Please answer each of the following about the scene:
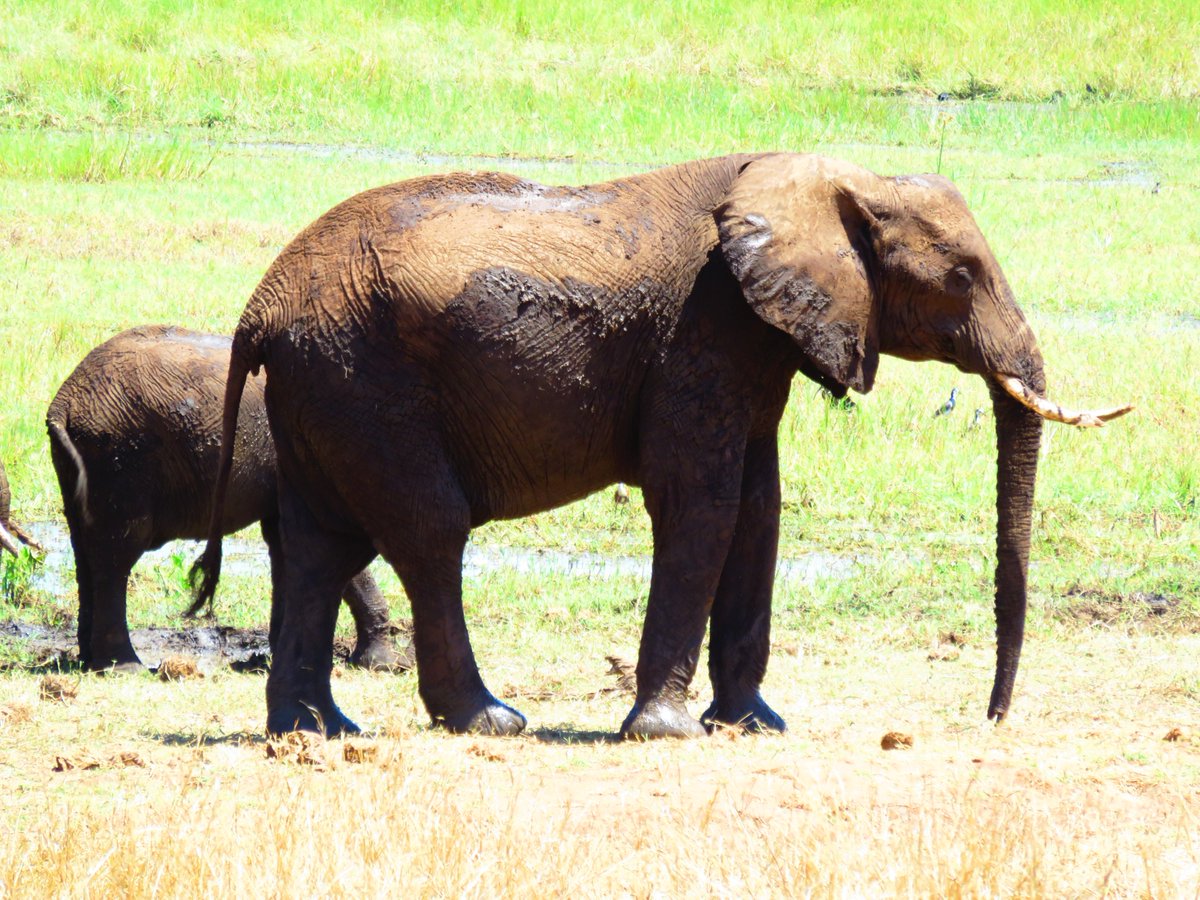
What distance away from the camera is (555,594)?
9.20 meters

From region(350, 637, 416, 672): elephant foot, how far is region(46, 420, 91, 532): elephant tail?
4.49ft

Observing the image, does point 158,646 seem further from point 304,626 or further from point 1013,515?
point 1013,515

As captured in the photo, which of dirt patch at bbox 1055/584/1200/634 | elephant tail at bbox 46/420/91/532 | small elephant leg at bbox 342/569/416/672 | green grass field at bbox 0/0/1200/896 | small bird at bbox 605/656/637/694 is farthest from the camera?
dirt patch at bbox 1055/584/1200/634

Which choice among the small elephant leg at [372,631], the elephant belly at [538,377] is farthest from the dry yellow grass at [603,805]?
the small elephant leg at [372,631]

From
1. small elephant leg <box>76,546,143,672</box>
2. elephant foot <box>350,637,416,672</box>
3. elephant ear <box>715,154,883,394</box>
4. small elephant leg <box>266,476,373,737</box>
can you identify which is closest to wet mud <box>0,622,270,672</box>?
small elephant leg <box>76,546,143,672</box>

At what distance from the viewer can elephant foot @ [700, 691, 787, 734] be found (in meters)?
6.84

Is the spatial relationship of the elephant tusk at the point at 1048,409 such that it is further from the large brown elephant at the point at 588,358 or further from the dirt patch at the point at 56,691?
the dirt patch at the point at 56,691

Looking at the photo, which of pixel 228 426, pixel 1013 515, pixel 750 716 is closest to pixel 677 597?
pixel 750 716

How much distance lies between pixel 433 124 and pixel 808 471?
14.2 meters

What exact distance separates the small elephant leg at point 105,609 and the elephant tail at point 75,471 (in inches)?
7.7

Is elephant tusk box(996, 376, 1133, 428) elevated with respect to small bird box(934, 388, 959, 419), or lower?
elevated

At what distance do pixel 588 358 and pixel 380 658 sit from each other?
2.74m

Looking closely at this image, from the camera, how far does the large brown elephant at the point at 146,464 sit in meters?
8.52

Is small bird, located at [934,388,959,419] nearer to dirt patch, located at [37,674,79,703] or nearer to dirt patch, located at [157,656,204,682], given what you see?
dirt patch, located at [157,656,204,682]
